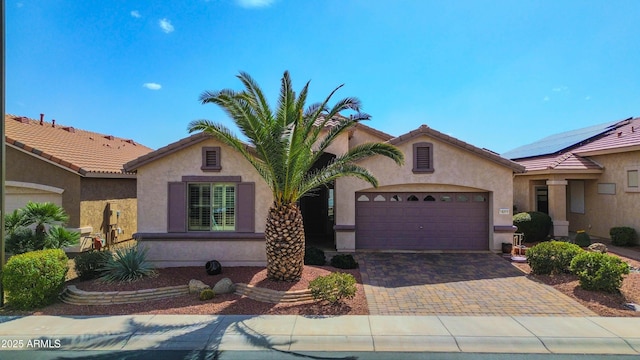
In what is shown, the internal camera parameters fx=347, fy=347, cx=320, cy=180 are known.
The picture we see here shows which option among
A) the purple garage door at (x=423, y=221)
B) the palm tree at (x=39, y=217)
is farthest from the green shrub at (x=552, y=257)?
the palm tree at (x=39, y=217)

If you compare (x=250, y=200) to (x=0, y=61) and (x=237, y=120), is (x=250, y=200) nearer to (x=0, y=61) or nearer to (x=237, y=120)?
(x=237, y=120)

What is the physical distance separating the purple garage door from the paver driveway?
3.86ft

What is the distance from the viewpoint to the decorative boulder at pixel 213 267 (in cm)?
1038

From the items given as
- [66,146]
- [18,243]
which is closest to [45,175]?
[66,146]

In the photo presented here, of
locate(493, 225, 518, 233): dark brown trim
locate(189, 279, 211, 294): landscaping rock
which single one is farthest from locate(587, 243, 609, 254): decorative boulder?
locate(189, 279, 211, 294): landscaping rock

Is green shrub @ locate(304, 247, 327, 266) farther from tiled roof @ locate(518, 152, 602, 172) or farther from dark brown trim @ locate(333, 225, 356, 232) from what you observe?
tiled roof @ locate(518, 152, 602, 172)

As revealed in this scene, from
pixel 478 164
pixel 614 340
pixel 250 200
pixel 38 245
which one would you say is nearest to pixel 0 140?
pixel 38 245

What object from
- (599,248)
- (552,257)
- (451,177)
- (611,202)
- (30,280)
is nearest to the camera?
(30,280)

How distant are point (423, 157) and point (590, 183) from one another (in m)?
10.1

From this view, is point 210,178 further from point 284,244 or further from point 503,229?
point 503,229

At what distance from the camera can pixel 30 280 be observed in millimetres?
8039

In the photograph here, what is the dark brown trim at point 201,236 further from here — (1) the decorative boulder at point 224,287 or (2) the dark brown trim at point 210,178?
(1) the decorative boulder at point 224,287

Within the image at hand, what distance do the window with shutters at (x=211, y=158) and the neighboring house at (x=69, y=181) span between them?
17.8 ft

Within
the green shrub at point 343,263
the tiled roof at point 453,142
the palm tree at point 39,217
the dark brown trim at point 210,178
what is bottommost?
the green shrub at point 343,263
